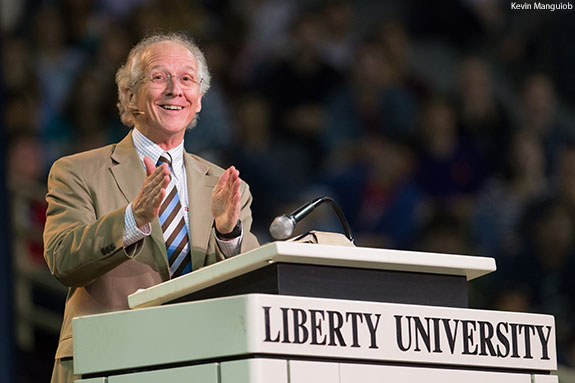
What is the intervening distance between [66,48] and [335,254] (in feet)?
14.0

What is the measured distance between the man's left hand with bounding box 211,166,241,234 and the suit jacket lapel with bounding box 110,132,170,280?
0.44 ft

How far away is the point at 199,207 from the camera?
2268mm

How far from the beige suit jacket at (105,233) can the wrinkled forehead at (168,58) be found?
190 mm

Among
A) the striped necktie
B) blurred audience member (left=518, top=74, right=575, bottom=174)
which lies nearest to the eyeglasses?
the striped necktie

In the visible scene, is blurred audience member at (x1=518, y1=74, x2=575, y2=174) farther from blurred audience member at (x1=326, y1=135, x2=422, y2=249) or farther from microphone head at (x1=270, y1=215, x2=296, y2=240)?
microphone head at (x1=270, y1=215, x2=296, y2=240)

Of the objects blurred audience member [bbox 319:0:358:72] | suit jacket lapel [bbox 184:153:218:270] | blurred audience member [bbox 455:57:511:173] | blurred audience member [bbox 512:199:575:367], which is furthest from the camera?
blurred audience member [bbox 319:0:358:72]

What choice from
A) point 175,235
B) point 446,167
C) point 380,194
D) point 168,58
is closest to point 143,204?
point 175,235

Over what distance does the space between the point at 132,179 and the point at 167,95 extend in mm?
220

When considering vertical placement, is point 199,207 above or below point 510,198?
below

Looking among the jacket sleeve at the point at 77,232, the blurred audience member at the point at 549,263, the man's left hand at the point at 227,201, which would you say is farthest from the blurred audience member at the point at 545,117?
the jacket sleeve at the point at 77,232

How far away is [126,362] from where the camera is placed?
1.75m

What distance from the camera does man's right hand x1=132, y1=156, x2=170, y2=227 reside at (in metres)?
1.86

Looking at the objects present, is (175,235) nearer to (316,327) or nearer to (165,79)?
(165,79)

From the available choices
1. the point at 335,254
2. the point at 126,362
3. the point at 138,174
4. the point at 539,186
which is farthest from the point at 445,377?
the point at 539,186
